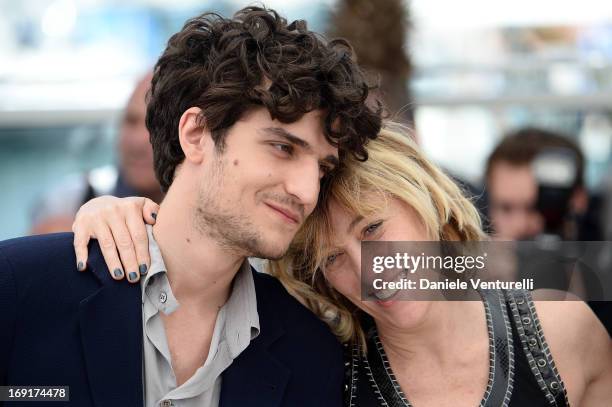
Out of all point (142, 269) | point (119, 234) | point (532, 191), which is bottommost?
point (142, 269)

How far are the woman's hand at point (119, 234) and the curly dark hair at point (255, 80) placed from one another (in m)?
0.17

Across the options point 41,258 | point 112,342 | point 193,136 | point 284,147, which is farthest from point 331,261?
point 41,258

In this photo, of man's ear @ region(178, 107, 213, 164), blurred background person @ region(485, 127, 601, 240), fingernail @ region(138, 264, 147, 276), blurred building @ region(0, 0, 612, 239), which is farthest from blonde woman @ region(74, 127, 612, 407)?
blurred building @ region(0, 0, 612, 239)

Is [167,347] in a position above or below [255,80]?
below

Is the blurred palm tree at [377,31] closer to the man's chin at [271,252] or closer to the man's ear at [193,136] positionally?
the man's ear at [193,136]

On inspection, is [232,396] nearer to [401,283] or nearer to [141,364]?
[141,364]

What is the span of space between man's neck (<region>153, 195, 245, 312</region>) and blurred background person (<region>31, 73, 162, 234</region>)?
1.60 meters

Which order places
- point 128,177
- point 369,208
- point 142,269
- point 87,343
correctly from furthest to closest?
point 128,177
point 369,208
point 142,269
point 87,343

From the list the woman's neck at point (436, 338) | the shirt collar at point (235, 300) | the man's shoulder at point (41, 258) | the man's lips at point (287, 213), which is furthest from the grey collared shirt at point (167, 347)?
the woman's neck at point (436, 338)

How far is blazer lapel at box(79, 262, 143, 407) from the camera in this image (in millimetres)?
2297

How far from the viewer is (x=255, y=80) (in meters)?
2.48

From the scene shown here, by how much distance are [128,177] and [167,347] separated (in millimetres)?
1918

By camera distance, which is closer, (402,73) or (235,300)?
(235,300)

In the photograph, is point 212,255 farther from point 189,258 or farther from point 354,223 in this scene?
point 354,223
